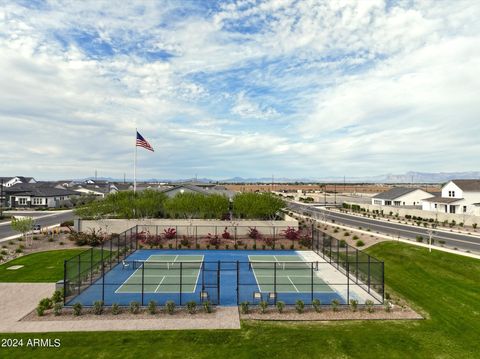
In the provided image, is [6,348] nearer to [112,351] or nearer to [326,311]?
[112,351]

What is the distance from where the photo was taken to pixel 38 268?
2939cm

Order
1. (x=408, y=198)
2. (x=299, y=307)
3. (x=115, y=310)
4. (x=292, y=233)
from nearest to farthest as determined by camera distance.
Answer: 1. (x=115, y=310)
2. (x=299, y=307)
3. (x=292, y=233)
4. (x=408, y=198)

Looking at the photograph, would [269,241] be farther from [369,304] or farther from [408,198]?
[408,198]

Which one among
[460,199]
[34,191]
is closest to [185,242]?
[460,199]

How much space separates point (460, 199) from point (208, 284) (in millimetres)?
56173

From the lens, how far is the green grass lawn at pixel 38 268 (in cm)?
2628

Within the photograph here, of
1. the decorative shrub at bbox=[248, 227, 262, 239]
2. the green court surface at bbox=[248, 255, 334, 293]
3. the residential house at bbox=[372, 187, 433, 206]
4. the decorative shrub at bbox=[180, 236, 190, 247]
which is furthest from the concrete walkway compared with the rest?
the residential house at bbox=[372, 187, 433, 206]

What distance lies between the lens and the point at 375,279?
24.2 meters

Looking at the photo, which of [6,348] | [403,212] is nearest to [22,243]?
[6,348]

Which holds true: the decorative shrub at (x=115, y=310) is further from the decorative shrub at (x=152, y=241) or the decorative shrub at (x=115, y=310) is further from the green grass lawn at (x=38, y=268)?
the decorative shrub at (x=152, y=241)

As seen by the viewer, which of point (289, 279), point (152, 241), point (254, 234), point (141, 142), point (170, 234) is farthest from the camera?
point (141, 142)

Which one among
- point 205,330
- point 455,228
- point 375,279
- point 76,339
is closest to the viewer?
point 76,339

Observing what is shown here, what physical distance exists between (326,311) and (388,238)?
25.8 m

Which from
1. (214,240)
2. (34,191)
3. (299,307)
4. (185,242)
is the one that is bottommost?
(299,307)
